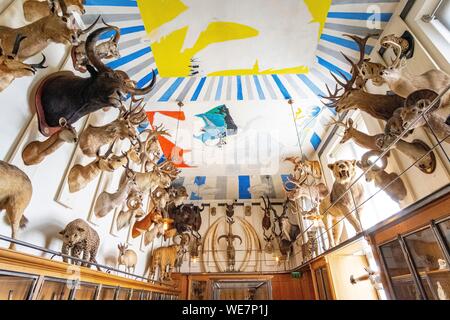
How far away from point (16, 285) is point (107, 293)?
4.16 feet

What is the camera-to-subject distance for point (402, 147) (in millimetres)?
2389

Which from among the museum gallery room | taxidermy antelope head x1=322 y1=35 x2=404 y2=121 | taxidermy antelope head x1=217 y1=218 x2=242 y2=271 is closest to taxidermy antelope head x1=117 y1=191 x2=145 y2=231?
the museum gallery room

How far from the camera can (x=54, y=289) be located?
67.4 inches

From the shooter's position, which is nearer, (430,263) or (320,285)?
(430,263)

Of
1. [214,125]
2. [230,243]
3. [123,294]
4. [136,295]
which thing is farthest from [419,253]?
[230,243]

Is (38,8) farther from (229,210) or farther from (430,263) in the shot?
(229,210)

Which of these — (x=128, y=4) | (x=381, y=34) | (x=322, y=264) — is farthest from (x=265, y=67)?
(x=322, y=264)

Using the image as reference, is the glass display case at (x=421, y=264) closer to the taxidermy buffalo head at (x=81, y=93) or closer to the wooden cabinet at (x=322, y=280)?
the wooden cabinet at (x=322, y=280)

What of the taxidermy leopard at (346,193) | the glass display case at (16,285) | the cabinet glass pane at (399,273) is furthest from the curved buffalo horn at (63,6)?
the taxidermy leopard at (346,193)

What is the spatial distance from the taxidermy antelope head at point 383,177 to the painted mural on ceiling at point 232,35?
1774 millimetres

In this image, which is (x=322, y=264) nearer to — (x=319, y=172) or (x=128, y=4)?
(x=319, y=172)

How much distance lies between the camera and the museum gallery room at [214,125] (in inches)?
71.0

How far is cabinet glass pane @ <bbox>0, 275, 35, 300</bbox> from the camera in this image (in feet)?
4.33

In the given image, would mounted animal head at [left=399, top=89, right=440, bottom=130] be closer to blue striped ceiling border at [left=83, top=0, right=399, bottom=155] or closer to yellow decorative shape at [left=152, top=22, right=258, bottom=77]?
blue striped ceiling border at [left=83, top=0, right=399, bottom=155]
